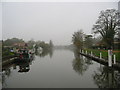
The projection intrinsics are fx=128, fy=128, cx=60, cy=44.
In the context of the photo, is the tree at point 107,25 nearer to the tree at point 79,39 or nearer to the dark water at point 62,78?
the tree at point 79,39

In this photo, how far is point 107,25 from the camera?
2827cm

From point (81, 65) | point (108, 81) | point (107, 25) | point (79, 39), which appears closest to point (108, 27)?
point (107, 25)

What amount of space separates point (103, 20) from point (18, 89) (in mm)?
27331

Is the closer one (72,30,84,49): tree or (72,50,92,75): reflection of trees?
(72,50,92,75): reflection of trees

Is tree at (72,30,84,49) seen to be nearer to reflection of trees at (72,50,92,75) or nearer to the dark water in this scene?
reflection of trees at (72,50,92,75)

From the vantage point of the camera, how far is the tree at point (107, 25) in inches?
1009

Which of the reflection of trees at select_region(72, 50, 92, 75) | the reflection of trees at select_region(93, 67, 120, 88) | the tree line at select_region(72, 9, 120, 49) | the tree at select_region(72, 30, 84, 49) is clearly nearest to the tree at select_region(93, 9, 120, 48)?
the tree line at select_region(72, 9, 120, 49)

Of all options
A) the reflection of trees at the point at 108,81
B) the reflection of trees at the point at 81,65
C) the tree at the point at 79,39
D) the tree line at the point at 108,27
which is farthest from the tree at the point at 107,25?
the reflection of trees at the point at 108,81

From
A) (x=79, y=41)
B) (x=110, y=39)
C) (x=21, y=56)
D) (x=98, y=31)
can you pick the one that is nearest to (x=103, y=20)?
(x=98, y=31)

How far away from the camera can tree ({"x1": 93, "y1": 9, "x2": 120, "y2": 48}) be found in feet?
84.1

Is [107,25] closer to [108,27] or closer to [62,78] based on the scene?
[108,27]

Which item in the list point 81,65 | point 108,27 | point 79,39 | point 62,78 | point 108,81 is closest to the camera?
point 108,81

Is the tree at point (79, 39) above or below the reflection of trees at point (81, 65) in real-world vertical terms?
above

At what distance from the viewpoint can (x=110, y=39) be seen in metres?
25.1
